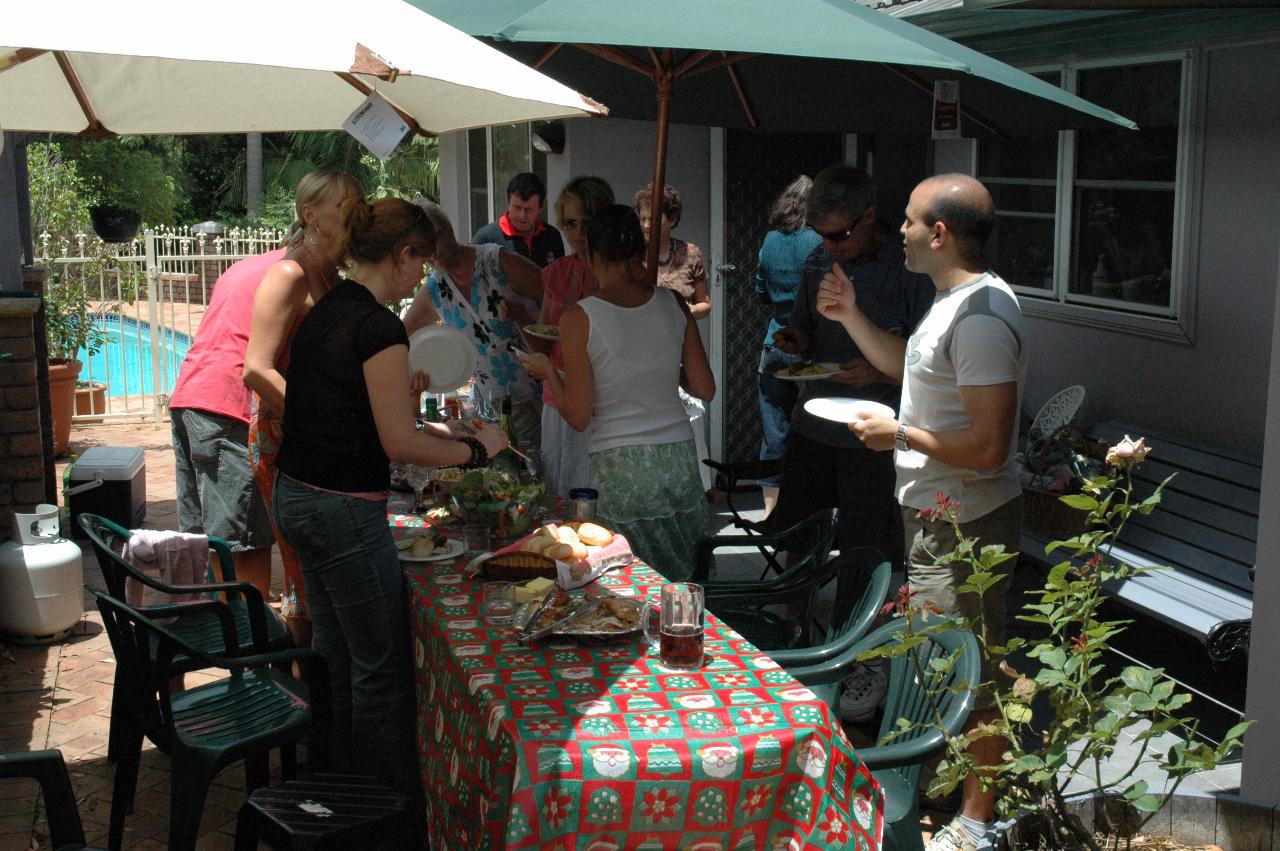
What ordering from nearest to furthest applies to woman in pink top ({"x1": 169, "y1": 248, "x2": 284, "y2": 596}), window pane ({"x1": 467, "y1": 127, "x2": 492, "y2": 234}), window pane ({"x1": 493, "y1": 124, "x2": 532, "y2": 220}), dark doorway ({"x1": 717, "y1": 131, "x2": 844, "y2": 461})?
woman in pink top ({"x1": 169, "y1": 248, "x2": 284, "y2": 596})
dark doorway ({"x1": 717, "y1": 131, "x2": 844, "y2": 461})
window pane ({"x1": 493, "y1": 124, "x2": 532, "y2": 220})
window pane ({"x1": 467, "y1": 127, "x2": 492, "y2": 234})

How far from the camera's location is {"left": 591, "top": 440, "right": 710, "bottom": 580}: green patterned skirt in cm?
429

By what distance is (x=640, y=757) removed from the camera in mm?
2562

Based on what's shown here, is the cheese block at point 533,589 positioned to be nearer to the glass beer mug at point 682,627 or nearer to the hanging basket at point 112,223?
the glass beer mug at point 682,627

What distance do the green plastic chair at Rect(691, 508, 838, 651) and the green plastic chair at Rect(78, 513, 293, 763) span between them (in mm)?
1368

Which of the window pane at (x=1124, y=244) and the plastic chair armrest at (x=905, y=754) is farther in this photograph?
the window pane at (x=1124, y=244)

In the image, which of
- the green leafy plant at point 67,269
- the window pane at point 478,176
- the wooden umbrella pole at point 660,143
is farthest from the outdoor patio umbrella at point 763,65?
the green leafy plant at point 67,269

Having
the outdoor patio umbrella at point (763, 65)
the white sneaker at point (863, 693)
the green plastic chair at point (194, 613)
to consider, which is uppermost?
the outdoor patio umbrella at point (763, 65)

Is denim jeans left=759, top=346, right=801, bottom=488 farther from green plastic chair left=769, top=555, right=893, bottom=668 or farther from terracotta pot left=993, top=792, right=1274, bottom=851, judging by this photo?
terracotta pot left=993, top=792, right=1274, bottom=851

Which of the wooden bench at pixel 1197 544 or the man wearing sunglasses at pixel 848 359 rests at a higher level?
the man wearing sunglasses at pixel 848 359

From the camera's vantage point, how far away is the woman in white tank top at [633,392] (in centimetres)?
417

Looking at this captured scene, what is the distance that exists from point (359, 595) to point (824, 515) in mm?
1544

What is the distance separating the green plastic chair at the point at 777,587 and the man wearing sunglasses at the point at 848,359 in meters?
0.36

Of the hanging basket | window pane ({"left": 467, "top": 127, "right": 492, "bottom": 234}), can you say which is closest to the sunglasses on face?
window pane ({"left": 467, "top": 127, "right": 492, "bottom": 234})

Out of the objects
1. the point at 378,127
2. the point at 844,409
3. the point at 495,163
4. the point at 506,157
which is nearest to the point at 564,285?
the point at 844,409
